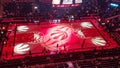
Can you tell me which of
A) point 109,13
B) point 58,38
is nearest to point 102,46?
point 58,38

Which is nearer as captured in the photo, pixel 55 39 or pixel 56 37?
pixel 55 39

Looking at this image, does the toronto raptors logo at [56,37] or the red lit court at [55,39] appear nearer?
the red lit court at [55,39]

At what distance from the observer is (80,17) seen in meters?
26.0

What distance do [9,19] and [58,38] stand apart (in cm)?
776

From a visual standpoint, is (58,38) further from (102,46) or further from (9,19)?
(9,19)

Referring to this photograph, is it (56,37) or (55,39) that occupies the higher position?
(56,37)

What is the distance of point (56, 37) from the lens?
21.9 m

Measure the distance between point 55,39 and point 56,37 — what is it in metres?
0.46

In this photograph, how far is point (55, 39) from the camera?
2155 cm

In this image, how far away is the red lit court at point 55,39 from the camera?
19.5 m

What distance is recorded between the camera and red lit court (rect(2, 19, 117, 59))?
19453mm

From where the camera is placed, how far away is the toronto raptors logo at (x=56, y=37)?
20331 millimetres

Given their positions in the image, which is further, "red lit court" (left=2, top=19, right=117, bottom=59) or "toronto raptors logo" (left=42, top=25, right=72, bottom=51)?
"toronto raptors logo" (left=42, top=25, right=72, bottom=51)

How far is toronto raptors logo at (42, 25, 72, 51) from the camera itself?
20331mm
